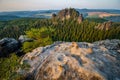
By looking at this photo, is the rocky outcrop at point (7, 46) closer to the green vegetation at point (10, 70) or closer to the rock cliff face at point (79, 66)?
the green vegetation at point (10, 70)

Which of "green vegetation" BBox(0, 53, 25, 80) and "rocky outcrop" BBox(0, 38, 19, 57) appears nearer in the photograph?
"green vegetation" BBox(0, 53, 25, 80)

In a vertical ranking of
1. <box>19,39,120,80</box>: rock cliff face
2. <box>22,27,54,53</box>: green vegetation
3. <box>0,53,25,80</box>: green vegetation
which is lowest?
<box>22,27,54,53</box>: green vegetation

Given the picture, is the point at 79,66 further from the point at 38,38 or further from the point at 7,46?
the point at 38,38

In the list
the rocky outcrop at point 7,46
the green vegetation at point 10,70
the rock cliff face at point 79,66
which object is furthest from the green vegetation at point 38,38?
the rock cliff face at point 79,66

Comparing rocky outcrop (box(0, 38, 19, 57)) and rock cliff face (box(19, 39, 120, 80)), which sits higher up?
rock cliff face (box(19, 39, 120, 80))

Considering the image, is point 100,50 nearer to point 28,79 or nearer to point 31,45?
point 28,79

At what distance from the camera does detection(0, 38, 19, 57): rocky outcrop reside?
5111cm

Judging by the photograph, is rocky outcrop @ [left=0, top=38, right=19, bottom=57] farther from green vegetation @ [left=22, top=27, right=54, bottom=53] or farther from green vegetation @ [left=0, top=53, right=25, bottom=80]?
green vegetation @ [left=0, top=53, right=25, bottom=80]

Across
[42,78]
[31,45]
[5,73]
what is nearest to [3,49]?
[31,45]

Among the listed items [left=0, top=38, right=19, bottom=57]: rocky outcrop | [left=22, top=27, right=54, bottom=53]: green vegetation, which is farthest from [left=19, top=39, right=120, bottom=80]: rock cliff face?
[left=0, top=38, right=19, bottom=57]: rocky outcrop

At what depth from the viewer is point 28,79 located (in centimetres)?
1416

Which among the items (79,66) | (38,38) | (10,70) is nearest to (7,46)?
(38,38)

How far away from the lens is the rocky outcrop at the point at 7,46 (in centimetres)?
5111

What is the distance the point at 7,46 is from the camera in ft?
174
